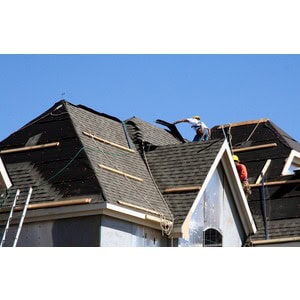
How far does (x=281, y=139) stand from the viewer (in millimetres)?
25812

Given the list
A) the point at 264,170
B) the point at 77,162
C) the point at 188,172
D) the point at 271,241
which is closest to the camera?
the point at 77,162

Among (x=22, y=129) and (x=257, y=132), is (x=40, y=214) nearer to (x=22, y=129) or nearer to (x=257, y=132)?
(x=22, y=129)

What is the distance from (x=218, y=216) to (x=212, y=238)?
0.58 metres

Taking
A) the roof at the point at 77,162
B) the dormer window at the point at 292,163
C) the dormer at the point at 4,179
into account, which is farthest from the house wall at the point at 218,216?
the dormer at the point at 4,179

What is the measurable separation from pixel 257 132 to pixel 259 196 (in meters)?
3.03

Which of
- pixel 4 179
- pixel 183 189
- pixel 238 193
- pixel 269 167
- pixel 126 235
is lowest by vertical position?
pixel 126 235

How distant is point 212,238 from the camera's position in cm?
2100

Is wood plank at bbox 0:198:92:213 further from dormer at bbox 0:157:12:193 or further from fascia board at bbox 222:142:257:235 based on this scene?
fascia board at bbox 222:142:257:235

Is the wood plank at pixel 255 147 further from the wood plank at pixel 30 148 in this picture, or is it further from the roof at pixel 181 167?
the wood plank at pixel 30 148

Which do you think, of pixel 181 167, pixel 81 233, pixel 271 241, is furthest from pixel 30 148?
pixel 271 241

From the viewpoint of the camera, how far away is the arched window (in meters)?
20.8

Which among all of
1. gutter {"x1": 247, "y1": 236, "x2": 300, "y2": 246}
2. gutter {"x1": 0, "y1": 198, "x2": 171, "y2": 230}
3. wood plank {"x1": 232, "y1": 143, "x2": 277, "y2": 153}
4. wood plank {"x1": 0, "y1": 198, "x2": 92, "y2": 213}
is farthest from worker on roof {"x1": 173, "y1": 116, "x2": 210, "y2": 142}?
wood plank {"x1": 0, "y1": 198, "x2": 92, "y2": 213}

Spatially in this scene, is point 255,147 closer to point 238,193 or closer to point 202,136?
point 202,136

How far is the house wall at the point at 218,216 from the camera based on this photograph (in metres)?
20.3
